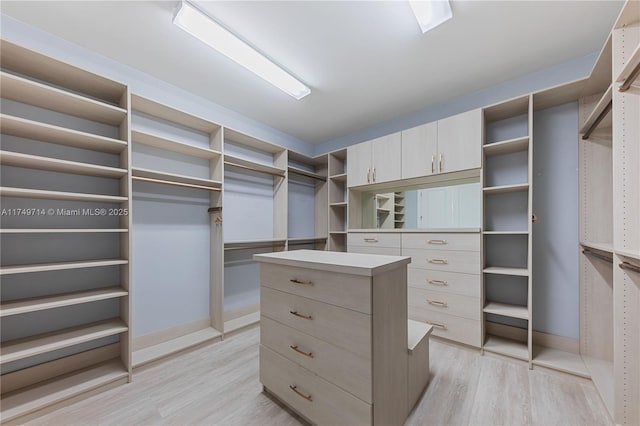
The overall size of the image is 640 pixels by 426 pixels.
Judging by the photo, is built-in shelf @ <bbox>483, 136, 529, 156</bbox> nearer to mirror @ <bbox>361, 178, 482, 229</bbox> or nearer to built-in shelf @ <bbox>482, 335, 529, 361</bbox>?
mirror @ <bbox>361, 178, 482, 229</bbox>

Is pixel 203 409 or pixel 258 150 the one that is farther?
pixel 258 150

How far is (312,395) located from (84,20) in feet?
9.30

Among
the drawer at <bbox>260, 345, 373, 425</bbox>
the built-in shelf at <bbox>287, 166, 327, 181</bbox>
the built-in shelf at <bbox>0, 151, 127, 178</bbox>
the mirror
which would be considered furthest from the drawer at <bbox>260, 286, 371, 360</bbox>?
the built-in shelf at <bbox>287, 166, 327, 181</bbox>

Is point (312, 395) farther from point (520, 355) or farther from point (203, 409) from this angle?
point (520, 355)

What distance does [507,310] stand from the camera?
7.05ft

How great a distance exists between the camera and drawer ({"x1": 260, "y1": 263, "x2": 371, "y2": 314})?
3.76 feet

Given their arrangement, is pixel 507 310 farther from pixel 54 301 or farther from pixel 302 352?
pixel 54 301

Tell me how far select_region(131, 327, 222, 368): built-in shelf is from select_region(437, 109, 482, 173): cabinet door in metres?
2.88

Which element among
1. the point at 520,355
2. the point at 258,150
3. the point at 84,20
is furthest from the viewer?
the point at 258,150

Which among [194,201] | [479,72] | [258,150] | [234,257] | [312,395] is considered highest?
[479,72]

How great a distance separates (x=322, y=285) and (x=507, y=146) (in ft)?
7.09

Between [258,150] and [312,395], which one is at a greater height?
[258,150]

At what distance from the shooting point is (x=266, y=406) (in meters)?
1.57

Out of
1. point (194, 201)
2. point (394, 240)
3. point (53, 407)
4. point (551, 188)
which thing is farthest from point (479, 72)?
point (53, 407)
